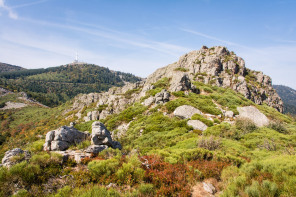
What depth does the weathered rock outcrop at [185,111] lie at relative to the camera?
18.1 metres

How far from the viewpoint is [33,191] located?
5.18 metres

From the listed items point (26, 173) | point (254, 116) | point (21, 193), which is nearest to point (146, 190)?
point (21, 193)

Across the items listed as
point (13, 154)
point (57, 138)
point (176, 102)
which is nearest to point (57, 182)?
point (13, 154)

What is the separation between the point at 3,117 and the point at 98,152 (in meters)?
133

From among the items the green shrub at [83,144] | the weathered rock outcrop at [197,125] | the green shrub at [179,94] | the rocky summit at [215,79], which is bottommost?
the green shrub at [83,144]

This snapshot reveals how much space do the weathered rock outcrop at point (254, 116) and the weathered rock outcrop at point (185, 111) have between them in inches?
220

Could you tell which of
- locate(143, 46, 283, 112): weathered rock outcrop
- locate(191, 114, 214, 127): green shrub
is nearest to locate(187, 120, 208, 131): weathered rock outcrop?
locate(191, 114, 214, 127): green shrub

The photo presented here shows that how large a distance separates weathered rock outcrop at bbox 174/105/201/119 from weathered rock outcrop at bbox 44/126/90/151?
1150cm

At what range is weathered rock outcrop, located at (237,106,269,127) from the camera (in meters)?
17.6

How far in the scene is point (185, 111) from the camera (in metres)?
18.5

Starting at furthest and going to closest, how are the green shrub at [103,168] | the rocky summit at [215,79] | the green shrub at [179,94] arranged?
the rocky summit at [215,79], the green shrub at [179,94], the green shrub at [103,168]

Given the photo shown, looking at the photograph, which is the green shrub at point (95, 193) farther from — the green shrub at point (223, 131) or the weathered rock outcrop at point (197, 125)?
the weathered rock outcrop at point (197, 125)

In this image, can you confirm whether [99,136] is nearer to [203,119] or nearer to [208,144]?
[208,144]

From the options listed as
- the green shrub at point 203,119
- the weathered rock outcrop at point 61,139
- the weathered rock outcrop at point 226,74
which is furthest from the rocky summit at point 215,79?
the weathered rock outcrop at point 61,139
